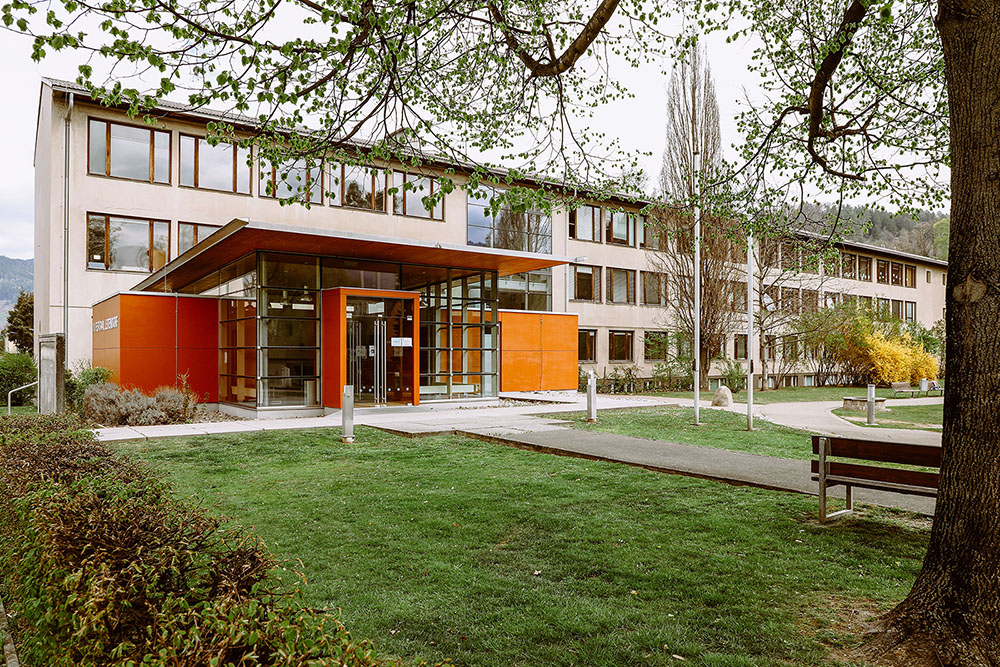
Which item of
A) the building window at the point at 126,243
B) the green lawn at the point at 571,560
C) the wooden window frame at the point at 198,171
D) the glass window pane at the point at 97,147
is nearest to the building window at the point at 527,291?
the wooden window frame at the point at 198,171

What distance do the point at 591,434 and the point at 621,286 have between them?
2419 centimetres

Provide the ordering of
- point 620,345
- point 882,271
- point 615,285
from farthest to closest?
point 882,271 → point 615,285 → point 620,345

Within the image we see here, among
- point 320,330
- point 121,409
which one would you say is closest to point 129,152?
point 320,330

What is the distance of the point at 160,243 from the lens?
24.4 meters

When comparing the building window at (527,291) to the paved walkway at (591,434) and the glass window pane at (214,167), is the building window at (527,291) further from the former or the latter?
the glass window pane at (214,167)

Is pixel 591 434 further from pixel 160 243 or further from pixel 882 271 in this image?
pixel 882 271

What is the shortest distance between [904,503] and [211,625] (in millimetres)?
7462

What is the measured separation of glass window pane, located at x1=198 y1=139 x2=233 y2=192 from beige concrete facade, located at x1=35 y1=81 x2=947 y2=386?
333mm

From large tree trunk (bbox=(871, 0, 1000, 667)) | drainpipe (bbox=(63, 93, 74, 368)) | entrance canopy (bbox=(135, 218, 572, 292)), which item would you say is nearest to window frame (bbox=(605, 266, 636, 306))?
entrance canopy (bbox=(135, 218, 572, 292))

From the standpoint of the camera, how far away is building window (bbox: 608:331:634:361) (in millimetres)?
36094

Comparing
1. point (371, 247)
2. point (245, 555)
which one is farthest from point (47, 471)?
point (371, 247)

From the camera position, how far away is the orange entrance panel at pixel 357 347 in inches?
712

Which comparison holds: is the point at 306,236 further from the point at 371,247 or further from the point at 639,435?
the point at 639,435

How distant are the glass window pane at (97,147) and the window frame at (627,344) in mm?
23534
